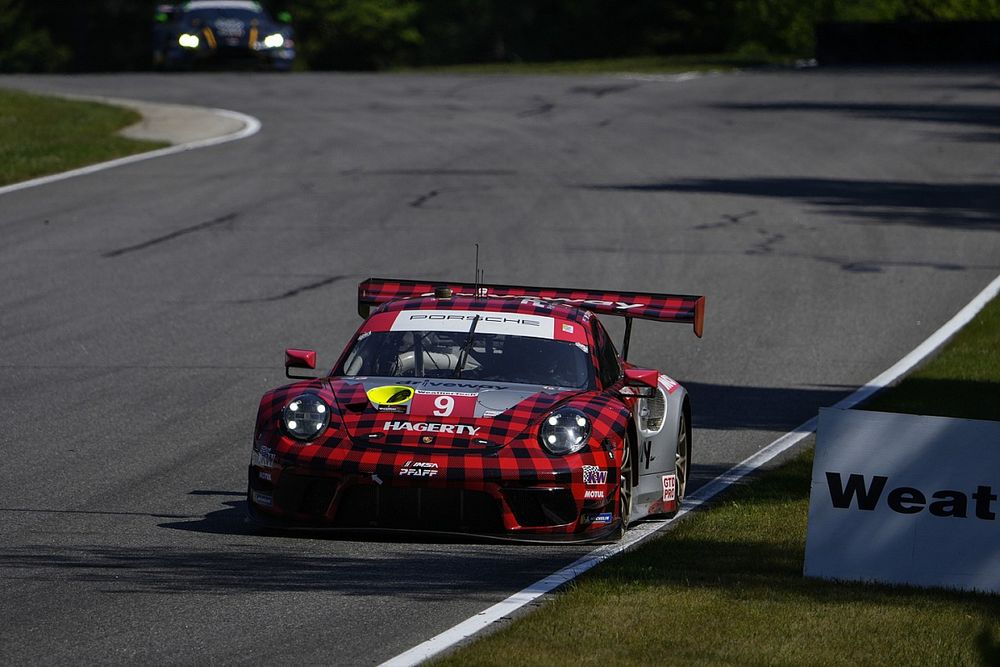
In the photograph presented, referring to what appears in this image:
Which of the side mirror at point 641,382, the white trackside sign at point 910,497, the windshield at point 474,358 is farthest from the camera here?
the windshield at point 474,358

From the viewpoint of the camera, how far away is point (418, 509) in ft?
28.9

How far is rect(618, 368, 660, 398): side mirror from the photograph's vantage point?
979 centimetres

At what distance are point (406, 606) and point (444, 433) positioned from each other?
Result: 5.31ft

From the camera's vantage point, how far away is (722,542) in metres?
9.05

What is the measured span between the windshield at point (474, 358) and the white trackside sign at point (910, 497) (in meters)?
2.27

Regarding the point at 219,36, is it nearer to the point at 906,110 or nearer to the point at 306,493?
the point at 906,110

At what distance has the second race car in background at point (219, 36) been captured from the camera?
41.7 metres

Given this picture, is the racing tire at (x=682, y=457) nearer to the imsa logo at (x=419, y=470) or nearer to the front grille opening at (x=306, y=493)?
the imsa logo at (x=419, y=470)

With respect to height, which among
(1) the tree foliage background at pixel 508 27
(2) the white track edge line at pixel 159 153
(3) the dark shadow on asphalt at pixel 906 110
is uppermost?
(2) the white track edge line at pixel 159 153

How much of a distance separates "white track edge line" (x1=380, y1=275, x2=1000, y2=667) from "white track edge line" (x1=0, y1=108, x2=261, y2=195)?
13.8 meters

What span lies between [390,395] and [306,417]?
1.59ft

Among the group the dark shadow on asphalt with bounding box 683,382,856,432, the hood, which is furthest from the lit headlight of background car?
the hood

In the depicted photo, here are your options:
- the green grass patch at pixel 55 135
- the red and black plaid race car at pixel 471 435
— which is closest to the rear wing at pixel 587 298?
the red and black plaid race car at pixel 471 435

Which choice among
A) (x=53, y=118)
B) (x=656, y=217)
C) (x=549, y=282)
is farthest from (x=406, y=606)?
(x=53, y=118)
